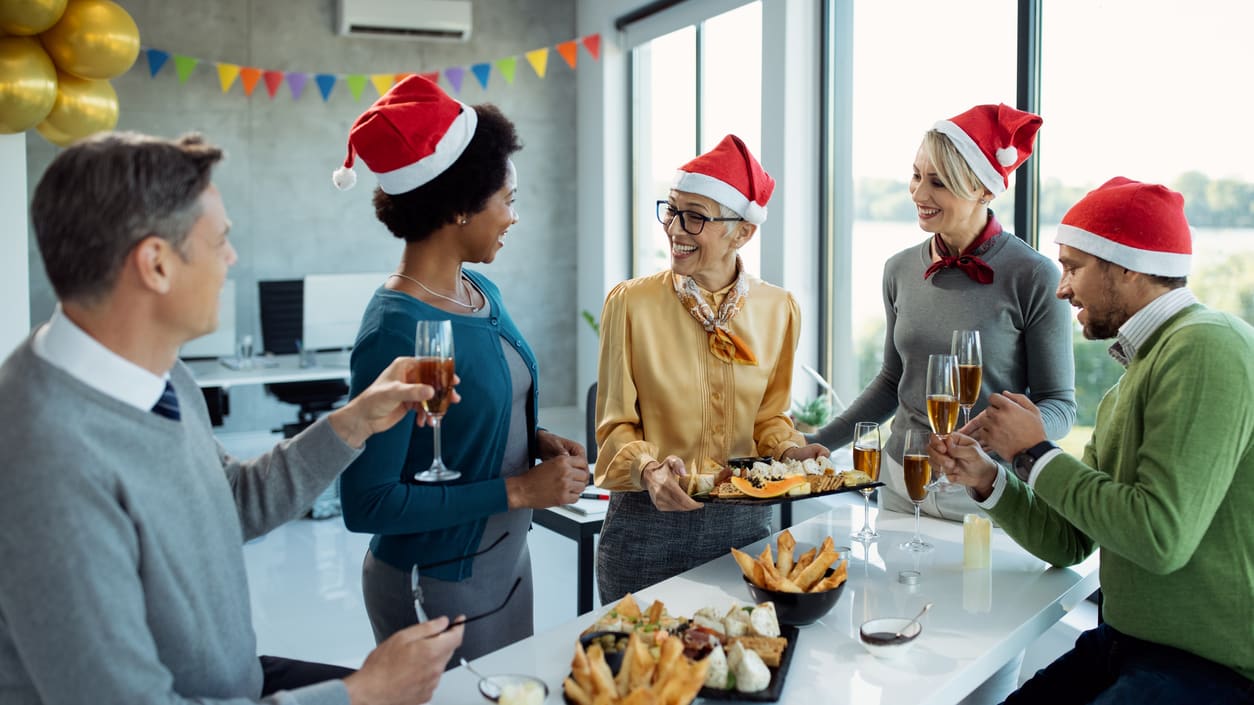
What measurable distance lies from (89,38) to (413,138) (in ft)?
10.5

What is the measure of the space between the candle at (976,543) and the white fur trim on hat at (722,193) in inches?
33.8

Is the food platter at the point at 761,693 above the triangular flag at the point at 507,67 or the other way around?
the other way around

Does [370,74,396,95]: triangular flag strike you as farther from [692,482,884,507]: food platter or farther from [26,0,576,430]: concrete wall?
[692,482,884,507]: food platter

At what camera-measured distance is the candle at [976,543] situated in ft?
7.00

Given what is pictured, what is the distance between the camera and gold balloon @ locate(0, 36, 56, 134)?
414 centimetres

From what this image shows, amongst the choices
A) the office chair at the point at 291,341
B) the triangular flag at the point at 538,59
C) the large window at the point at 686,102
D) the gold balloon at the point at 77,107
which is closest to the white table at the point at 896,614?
the large window at the point at 686,102

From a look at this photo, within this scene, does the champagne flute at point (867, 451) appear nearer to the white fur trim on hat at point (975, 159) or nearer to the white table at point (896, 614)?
the white table at point (896, 614)

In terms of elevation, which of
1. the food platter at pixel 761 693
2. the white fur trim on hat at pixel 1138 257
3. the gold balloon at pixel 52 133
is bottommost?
the food platter at pixel 761 693

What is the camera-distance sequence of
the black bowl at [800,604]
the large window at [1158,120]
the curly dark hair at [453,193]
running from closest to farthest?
the black bowl at [800,604] → the curly dark hair at [453,193] → the large window at [1158,120]

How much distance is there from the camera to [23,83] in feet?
13.7

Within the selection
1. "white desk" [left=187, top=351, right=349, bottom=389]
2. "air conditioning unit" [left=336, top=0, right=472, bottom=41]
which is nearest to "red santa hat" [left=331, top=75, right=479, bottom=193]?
"white desk" [left=187, top=351, right=349, bottom=389]

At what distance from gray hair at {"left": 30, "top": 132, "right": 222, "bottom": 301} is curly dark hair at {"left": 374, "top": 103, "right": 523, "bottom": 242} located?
80 cm

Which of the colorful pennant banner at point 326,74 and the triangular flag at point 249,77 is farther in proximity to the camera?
the triangular flag at point 249,77

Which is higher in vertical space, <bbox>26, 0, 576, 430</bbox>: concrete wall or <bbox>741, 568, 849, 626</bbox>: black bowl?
<bbox>26, 0, 576, 430</bbox>: concrete wall
